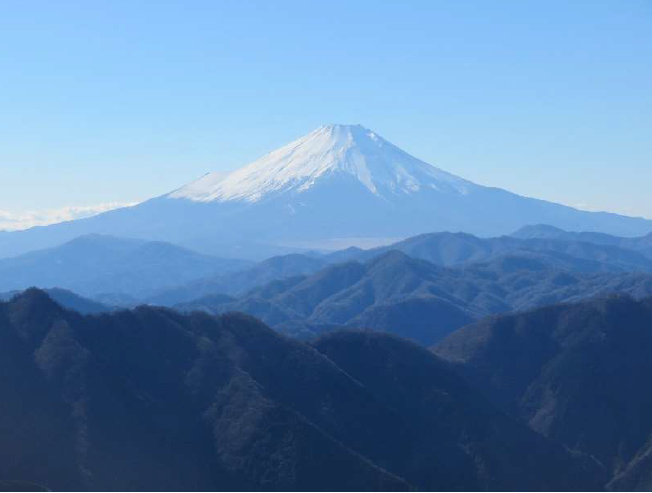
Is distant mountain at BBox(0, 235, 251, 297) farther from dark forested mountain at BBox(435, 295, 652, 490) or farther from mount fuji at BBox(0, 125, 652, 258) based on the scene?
dark forested mountain at BBox(435, 295, 652, 490)

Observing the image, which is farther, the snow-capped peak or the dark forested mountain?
the snow-capped peak

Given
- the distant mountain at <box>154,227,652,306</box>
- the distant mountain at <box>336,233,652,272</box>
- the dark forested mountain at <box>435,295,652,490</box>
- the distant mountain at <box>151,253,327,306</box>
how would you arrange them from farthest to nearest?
the distant mountain at <box>336,233,652,272</box>
the distant mountain at <box>154,227,652,306</box>
the distant mountain at <box>151,253,327,306</box>
the dark forested mountain at <box>435,295,652,490</box>

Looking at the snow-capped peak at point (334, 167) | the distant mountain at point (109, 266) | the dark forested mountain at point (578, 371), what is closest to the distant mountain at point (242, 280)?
the distant mountain at point (109, 266)

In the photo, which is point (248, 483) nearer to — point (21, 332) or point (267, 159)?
point (21, 332)

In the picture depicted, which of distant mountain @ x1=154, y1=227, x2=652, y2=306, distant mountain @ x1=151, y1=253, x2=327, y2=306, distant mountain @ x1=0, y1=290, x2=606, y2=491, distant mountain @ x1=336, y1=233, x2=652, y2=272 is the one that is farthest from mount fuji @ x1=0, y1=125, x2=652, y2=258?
distant mountain @ x1=0, y1=290, x2=606, y2=491

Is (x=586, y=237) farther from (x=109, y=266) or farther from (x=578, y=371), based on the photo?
(x=578, y=371)

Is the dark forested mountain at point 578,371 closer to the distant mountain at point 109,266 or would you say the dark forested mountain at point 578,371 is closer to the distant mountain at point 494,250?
the distant mountain at point 494,250

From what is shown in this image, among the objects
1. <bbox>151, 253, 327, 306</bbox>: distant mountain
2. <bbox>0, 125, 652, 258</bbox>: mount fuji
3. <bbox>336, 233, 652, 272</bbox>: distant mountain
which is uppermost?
<bbox>0, 125, 652, 258</bbox>: mount fuji
